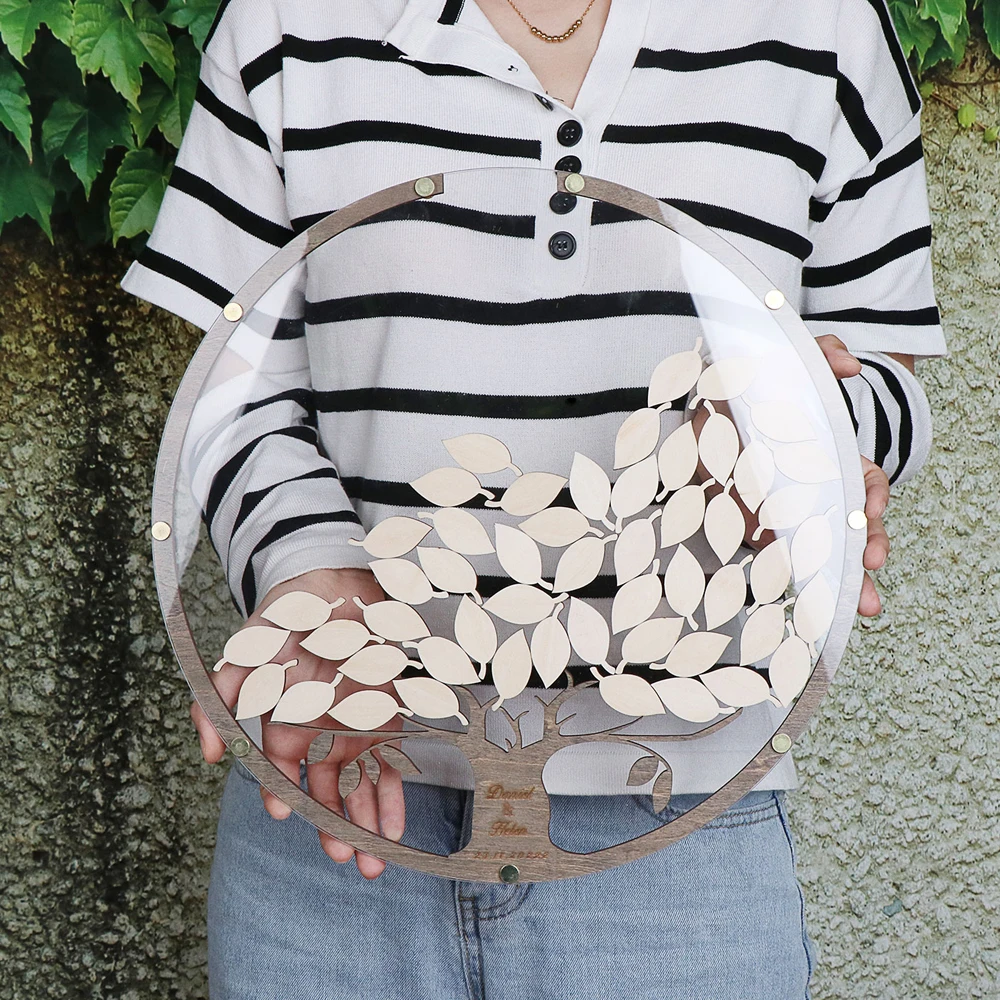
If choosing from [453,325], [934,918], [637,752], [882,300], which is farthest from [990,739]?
[453,325]

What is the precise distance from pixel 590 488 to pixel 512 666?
0.35ft

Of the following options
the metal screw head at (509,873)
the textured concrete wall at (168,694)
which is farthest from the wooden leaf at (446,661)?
the textured concrete wall at (168,694)

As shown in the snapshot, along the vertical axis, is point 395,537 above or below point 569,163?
below

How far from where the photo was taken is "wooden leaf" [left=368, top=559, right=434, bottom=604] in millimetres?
563

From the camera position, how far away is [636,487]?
0.55 meters

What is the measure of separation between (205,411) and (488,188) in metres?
0.20

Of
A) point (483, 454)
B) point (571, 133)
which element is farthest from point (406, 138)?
point (483, 454)

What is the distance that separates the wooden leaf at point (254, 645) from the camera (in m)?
0.56

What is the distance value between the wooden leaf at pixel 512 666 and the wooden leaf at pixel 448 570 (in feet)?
0.12

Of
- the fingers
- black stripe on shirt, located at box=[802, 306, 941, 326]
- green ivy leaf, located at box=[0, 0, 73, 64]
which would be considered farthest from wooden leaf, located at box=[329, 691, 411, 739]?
green ivy leaf, located at box=[0, 0, 73, 64]

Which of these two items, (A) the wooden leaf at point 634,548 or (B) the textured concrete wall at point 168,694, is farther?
(B) the textured concrete wall at point 168,694

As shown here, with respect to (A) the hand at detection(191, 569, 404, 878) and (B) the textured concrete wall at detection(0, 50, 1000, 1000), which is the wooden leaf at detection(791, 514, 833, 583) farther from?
(B) the textured concrete wall at detection(0, 50, 1000, 1000)

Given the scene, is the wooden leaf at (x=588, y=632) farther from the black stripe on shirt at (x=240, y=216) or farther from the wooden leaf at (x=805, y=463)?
the black stripe on shirt at (x=240, y=216)

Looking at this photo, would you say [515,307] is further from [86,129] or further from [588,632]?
[86,129]
